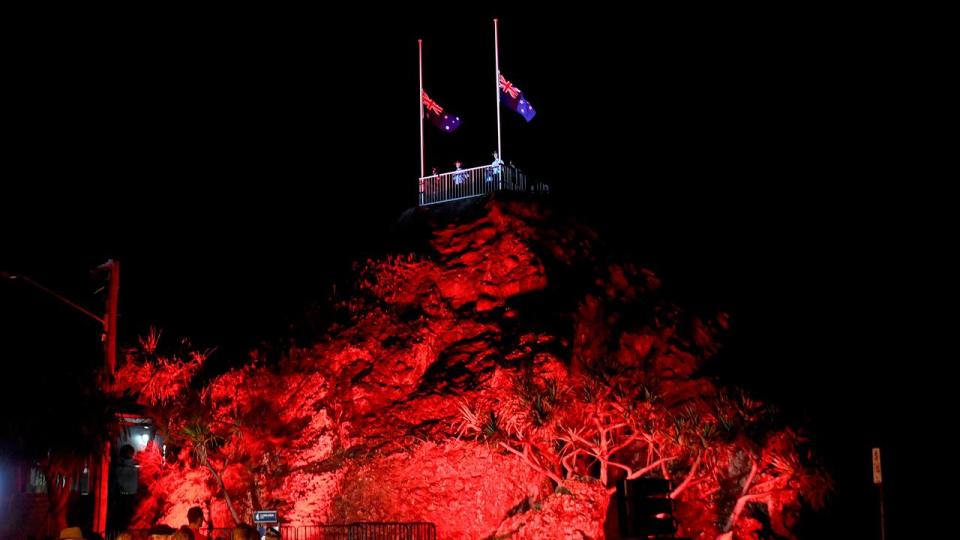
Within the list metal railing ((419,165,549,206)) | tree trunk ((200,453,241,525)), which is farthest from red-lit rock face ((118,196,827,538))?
metal railing ((419,165,549,206))

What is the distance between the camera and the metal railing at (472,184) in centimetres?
3400

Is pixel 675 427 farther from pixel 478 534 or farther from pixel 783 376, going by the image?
pixel 783 376

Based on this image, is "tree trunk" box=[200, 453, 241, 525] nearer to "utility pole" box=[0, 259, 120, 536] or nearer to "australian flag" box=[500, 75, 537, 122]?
"utility pole" box=[0, 259, 120, 536]

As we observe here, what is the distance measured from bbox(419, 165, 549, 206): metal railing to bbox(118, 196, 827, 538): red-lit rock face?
123 cm

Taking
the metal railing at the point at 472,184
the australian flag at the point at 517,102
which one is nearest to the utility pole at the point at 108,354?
the metal railing at the point at 472,184

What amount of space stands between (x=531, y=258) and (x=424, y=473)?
790 centimetres

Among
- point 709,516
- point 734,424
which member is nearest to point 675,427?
point 734,424

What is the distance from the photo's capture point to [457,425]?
27.0m

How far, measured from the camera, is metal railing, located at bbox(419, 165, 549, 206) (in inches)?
1339

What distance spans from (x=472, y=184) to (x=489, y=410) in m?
11.6

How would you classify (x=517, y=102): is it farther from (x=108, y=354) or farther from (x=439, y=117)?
(x=108, y=354)

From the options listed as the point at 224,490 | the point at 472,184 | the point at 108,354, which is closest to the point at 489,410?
the point at 224,490

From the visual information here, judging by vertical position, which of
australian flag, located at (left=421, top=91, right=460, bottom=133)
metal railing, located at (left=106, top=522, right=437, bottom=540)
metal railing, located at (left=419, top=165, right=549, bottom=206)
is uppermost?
australian flag, located at (left=421, top=91, right=460, bottom=133)

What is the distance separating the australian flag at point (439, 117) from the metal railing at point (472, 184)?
1684mm
